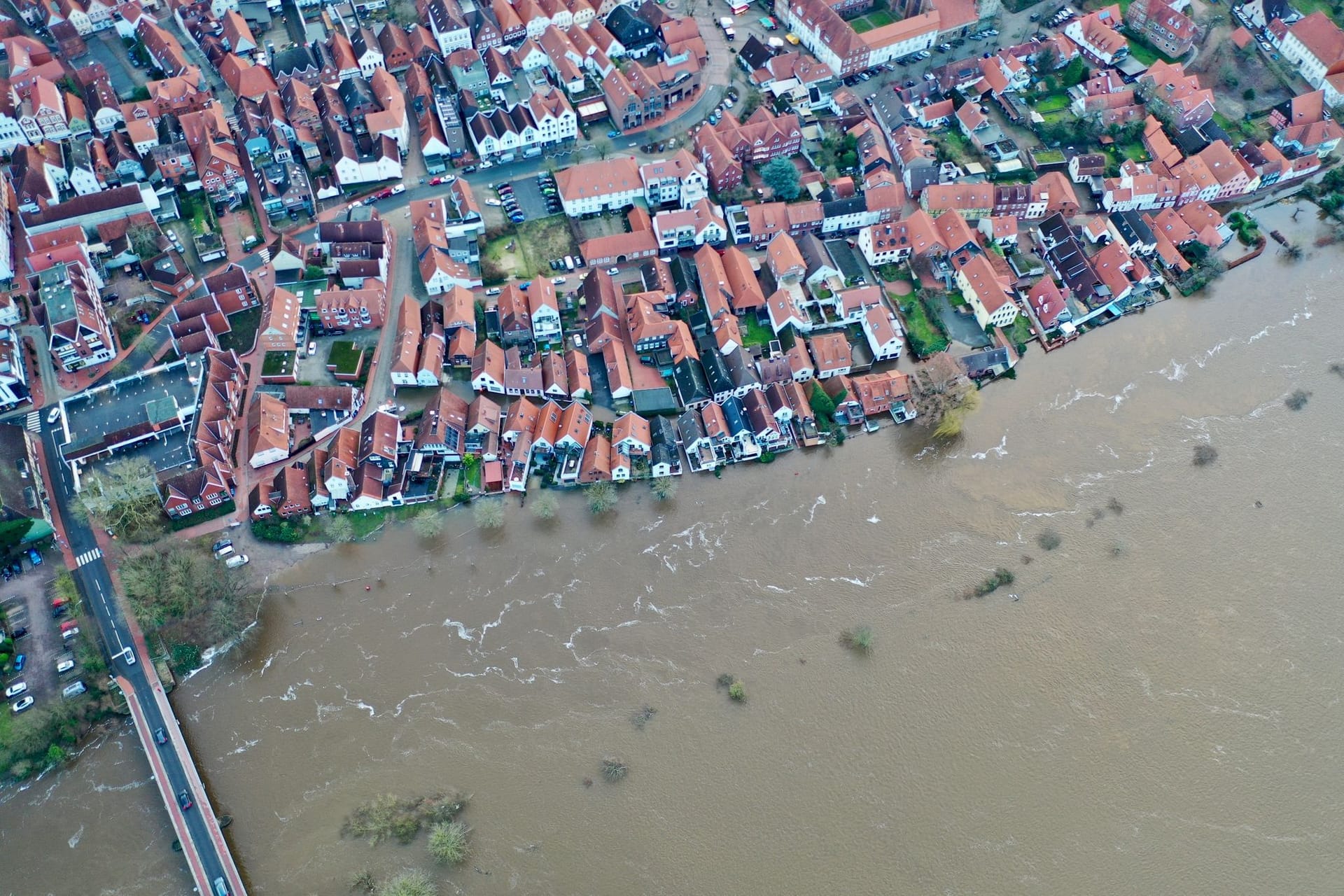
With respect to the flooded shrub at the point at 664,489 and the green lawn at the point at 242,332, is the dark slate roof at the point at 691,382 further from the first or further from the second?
the green lawn at the point at 242,332

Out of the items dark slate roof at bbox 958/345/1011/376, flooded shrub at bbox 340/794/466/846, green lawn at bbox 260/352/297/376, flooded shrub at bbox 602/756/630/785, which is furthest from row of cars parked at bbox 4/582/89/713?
dark slate roof at bbox 958/345/1011/376

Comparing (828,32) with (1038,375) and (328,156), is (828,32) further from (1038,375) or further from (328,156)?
(328,156)

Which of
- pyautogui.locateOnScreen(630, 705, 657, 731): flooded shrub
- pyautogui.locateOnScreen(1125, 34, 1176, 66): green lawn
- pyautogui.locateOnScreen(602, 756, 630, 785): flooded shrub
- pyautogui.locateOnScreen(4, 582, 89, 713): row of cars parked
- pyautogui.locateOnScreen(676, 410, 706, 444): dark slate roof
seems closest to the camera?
pyautogui.locateOnScreen(602, 756, 630, 785): flooded shrub

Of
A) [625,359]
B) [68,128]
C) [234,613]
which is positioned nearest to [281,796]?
[234,613]

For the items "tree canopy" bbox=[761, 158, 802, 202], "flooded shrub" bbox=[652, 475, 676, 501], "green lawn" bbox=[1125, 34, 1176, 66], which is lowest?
"flooded shrub" bbox=[652, 475, 676, 501]

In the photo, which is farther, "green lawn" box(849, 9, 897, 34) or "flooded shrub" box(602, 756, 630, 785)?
"green lawn" box(849, 9, 897, 34)

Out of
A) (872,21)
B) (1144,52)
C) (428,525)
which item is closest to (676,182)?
(872,21)

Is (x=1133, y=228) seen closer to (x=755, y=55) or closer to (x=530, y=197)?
(x=755, y=55)

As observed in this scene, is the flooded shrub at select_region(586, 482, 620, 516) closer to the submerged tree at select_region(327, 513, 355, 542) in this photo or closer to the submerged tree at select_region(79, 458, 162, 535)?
the submerged tree at select_region(327, 513, 355, 542)
